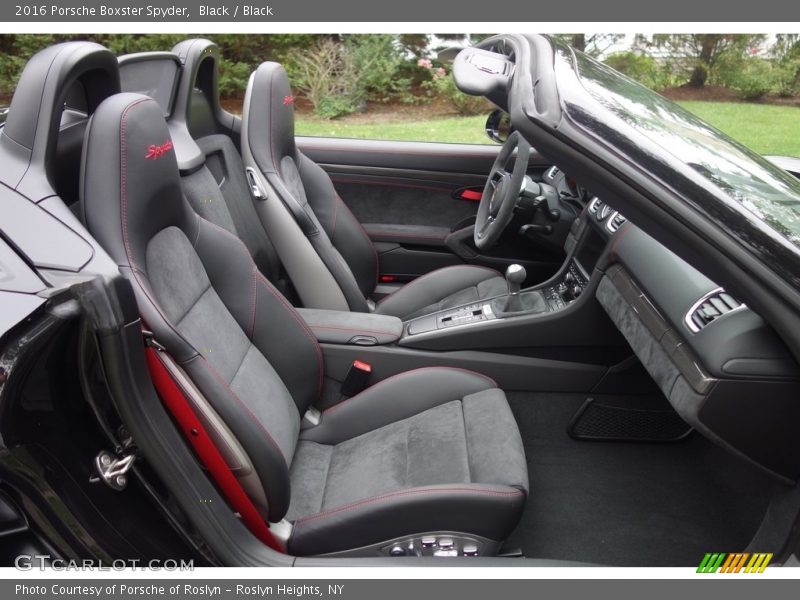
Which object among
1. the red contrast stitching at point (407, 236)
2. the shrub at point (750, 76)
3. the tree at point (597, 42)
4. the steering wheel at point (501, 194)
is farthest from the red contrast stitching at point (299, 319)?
the shrub at point (750, 76)

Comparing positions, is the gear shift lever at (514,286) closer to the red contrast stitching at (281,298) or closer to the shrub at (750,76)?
the red contrast stitching at (281,298)

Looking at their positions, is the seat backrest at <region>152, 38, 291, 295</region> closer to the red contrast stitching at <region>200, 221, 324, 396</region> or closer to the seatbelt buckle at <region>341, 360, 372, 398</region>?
the red contrast stitching at <region>200, 221, 324, 396</region>

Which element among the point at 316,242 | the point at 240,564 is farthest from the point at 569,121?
the point at 316,242

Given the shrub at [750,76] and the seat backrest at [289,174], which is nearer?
the seat backrest at [289,174]

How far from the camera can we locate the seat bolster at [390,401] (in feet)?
6.50

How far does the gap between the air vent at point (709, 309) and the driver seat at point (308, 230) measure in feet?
3.88

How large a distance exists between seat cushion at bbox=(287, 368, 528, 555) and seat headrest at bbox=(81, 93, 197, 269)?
77 centimetres

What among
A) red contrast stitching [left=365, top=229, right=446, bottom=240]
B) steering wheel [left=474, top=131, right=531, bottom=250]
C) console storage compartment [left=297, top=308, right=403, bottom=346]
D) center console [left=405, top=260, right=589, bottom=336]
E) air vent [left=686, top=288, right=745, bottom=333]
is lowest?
red contrast stitching [left=365, top=229, right=446, bottom=240]

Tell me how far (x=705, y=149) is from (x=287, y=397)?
1.23 m

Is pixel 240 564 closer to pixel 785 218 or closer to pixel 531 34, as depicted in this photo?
pixel 785 218

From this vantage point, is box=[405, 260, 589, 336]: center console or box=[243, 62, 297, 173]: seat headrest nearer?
box=[405, 260, 589, 336]: center console

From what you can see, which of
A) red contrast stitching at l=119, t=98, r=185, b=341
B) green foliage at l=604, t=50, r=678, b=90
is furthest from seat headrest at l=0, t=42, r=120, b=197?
green foliage at l=604, t=50, r=678, b=90

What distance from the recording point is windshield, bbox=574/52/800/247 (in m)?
1.25

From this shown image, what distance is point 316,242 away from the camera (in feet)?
8.52
